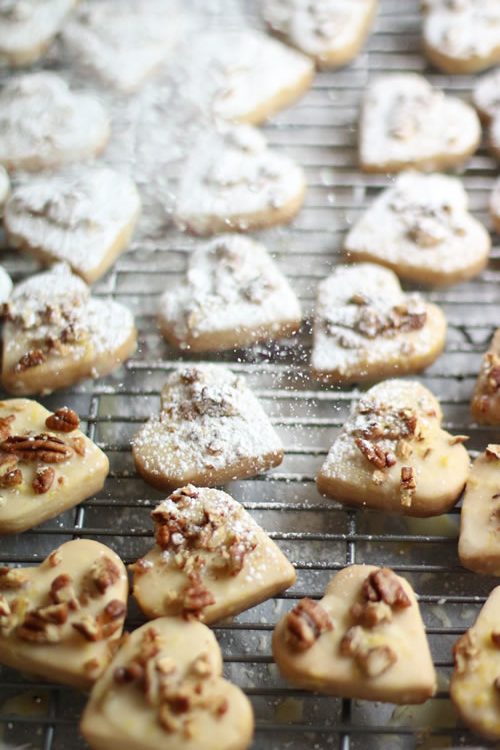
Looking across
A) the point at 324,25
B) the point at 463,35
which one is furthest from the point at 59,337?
the point at 463,35

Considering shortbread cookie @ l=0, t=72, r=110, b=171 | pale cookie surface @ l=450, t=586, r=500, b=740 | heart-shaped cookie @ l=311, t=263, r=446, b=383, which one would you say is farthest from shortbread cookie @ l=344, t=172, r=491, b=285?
pale cookie surface @ l=450, t=586, r=500, b=740

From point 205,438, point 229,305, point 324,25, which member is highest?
point 324,25

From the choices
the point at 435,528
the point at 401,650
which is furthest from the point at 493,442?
the point at 401,650

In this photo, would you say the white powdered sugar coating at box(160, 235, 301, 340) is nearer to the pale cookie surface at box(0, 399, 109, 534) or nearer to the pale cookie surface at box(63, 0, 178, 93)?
the pale cookie surface at box(0, 399, 109, 534)

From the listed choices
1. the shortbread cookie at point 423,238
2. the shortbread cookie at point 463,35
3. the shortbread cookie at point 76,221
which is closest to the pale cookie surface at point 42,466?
the shortbread cookie at point 76,221

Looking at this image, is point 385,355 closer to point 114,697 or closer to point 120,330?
point 120,330

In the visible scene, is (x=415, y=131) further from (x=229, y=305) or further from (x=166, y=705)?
(x=166, y=705)
